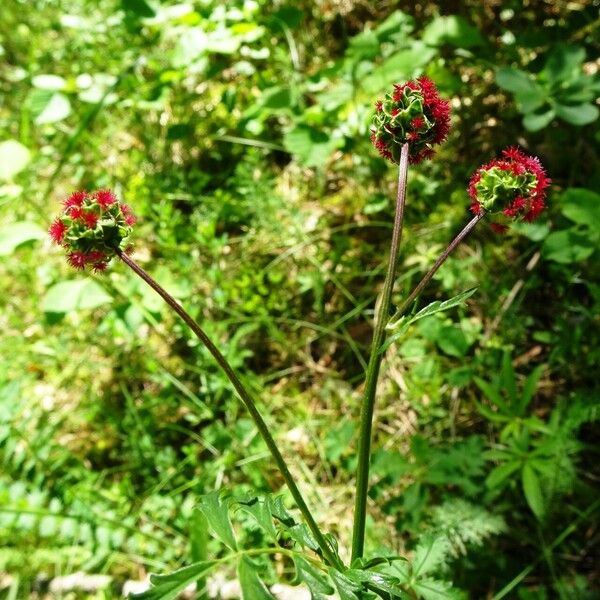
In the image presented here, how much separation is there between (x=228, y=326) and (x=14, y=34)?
112 inches

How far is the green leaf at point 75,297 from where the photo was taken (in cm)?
241

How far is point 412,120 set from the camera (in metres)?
1.13

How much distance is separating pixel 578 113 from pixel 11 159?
237cm

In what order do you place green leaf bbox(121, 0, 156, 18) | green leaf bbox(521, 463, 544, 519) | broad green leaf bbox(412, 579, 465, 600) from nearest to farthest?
broad green leaf bbox(412, 579, 465, 600), green leaf bbox(521, 463, 544, 519), green leaf bbox(121, 0, 156, 18)

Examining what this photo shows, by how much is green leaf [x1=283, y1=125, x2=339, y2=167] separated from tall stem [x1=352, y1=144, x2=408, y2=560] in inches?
57.5

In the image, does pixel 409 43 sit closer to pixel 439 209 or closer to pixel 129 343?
pixel 439 209

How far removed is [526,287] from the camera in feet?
7.78

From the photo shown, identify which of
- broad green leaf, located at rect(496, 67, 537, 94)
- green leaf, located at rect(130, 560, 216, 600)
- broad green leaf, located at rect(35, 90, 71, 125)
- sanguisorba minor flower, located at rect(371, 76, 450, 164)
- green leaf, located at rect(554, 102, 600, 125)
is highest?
sanguisorba minor flower, located at rect(371, 76, 450, 164)

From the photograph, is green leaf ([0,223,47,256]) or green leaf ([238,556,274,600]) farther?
green leaf ([0,223,47,256])

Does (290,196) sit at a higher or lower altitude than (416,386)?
higher

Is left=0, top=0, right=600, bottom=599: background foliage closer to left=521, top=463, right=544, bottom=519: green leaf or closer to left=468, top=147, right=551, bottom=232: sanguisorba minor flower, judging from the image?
left=521, top=463, right=544, bottom=519: green leaf

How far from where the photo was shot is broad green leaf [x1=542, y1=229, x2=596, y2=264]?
210 centimetres

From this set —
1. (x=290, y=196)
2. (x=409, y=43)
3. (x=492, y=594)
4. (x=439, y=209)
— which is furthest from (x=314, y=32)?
(x=492, y=594)

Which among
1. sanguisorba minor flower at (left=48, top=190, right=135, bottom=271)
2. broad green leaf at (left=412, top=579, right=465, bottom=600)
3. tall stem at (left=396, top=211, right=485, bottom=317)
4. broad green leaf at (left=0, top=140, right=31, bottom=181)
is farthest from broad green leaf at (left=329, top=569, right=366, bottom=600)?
broad green leaf at (left=0, top=140, right=31, bottom=181)
